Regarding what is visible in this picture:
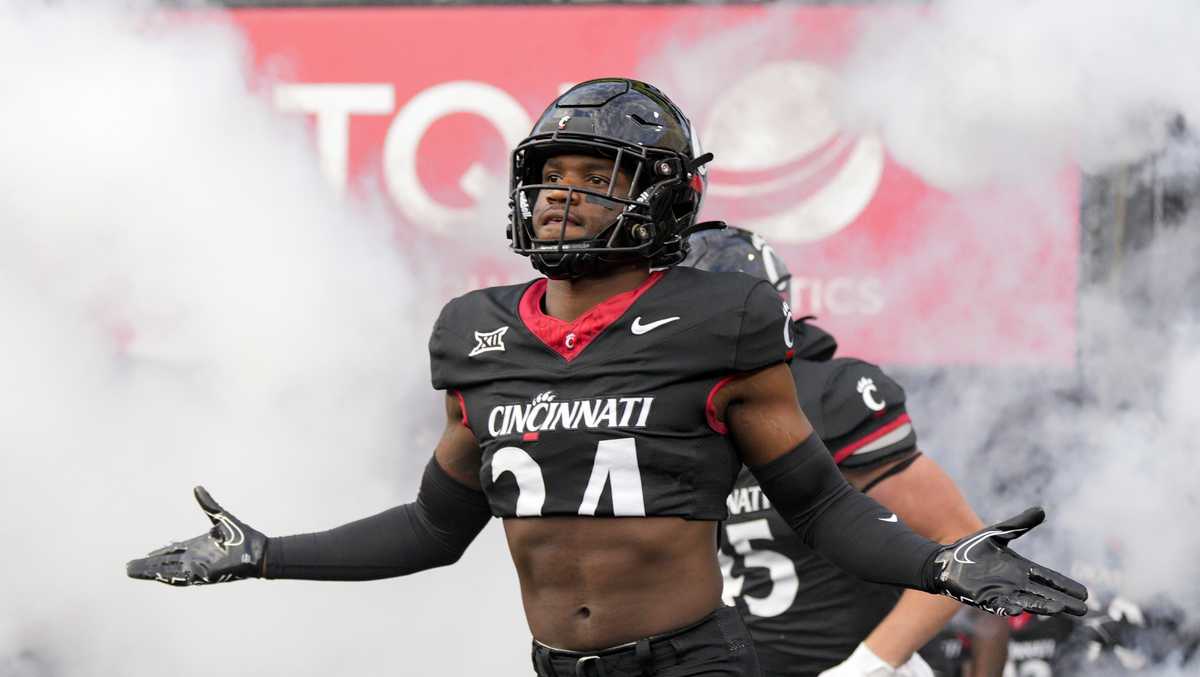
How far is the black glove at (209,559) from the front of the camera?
10.6ft

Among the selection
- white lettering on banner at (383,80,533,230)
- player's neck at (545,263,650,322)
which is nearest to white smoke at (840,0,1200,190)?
white lettering on banner at (383,80,533,230)

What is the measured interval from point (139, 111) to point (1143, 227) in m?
3.67

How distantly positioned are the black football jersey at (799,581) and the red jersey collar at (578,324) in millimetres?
990

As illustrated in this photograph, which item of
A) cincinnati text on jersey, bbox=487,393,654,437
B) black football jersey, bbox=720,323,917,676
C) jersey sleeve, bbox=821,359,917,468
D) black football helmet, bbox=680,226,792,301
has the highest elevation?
black football helmet, bbox=680,226,792,301

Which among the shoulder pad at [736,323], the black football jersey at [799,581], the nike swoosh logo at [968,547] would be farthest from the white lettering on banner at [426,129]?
the nike swoosh logo at [968,547]

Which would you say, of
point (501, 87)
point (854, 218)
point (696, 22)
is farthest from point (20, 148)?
point (854, 218)

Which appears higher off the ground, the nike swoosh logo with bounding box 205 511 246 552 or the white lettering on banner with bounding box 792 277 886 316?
the white lettering on banner with bounding box 792 277 886 316

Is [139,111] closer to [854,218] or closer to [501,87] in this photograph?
[501,87]

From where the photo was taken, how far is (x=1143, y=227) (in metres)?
5.85

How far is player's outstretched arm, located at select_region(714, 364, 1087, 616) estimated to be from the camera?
278cm

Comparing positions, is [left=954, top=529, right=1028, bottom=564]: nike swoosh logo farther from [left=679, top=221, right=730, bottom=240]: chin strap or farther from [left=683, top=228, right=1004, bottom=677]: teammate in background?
[left=683, top=228, right=1004, bottom=677]: teammate in background

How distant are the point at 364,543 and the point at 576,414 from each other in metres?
0.65

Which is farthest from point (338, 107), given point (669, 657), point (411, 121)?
point (669, 657)

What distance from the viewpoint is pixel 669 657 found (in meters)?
2.88
